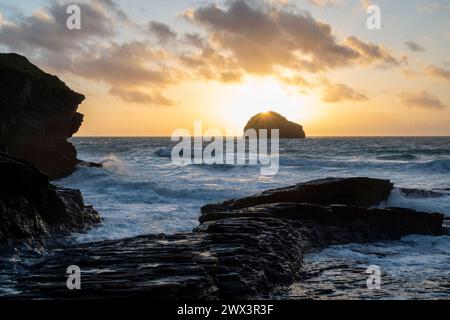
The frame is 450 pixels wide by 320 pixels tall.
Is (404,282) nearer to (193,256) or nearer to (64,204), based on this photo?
(193,256)

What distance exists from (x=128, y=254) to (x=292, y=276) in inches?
125

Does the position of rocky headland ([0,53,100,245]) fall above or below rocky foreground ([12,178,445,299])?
above

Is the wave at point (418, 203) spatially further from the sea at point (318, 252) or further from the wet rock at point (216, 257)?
the wet rock at point (216, 257)

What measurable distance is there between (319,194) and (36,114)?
19480 millimetres

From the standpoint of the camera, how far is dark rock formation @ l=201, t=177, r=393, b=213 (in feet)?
55.0

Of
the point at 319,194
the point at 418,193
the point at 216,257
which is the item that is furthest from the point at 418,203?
the point at 216,257

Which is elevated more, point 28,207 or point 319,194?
point 28,207

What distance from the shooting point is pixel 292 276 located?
31.1 ft

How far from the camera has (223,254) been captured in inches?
363

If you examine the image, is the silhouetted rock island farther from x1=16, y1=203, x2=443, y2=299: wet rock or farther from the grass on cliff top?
x1=16, y1=203, x2=443, y2=299: wet rock

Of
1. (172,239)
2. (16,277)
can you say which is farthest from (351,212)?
(16,277)

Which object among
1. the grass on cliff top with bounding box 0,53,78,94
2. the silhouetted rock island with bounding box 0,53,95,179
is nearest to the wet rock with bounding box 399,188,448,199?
the silhouetted rock island with bounding box 0,53,95,179

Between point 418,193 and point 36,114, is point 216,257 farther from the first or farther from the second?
point 36,114

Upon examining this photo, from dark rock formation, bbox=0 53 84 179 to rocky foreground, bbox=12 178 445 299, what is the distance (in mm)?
17727
